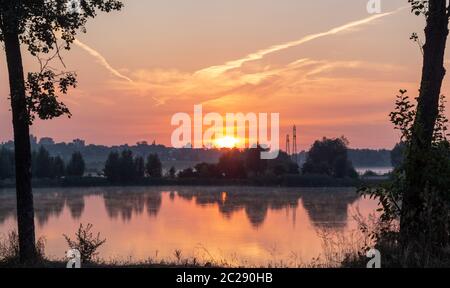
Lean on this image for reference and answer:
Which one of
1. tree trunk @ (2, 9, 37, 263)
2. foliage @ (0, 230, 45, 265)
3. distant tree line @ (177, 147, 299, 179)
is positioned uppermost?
tree trunk @ (2, 9, 37, 263)

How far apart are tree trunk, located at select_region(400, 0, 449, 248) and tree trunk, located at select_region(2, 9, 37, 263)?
813 centimetres

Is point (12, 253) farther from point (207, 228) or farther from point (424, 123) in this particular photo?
point (207, 228)

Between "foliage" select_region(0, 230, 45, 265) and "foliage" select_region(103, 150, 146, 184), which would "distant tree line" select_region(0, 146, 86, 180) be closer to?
"foliage" select_region(103, 150, 146, 184)

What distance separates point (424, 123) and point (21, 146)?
351 inches

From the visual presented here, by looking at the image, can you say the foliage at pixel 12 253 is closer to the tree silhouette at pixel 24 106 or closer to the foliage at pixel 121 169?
the tree silhouette at pixel 24 106

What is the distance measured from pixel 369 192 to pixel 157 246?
83.4 ft

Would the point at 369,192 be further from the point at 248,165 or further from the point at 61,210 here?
the point at 248,165

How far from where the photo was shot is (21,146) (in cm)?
1206

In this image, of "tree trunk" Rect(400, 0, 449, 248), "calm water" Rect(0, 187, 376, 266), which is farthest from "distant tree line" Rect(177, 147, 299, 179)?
"tree trunk" Rect(400, 0, 449, 248)

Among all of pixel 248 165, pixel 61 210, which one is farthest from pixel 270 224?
pixel 248 165

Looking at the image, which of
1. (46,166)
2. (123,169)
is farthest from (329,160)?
(46,166)

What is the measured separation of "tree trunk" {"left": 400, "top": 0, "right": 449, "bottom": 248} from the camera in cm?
1028

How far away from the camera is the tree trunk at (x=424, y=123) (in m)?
10.3

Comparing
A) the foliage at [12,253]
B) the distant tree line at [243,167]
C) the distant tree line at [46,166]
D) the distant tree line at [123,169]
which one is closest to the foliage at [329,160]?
the distant tree line at [243,167]
